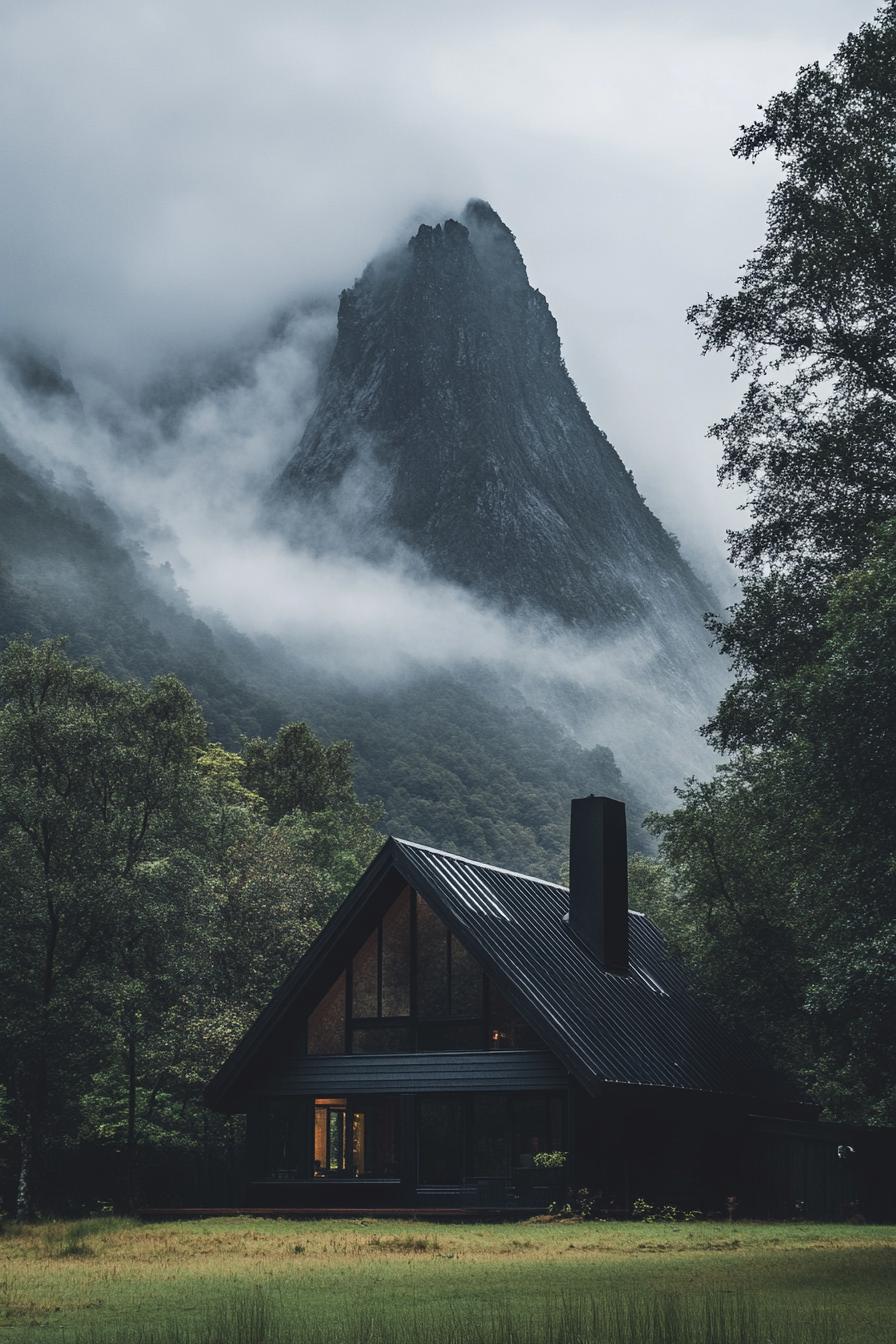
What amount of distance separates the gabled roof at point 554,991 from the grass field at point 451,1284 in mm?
4207

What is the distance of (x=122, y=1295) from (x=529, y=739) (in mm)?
146106

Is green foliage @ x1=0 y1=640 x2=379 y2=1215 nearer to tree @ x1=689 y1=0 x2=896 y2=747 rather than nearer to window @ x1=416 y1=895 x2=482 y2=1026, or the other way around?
window @ x1=416 y1=895 x2=482 y2=1026

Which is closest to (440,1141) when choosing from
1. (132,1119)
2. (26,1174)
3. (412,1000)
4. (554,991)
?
(412,1000)

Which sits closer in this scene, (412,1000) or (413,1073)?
(413,1073)

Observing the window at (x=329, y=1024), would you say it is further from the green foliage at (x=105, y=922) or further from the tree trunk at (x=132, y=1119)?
the tree trunk at (x=132, y=1119)

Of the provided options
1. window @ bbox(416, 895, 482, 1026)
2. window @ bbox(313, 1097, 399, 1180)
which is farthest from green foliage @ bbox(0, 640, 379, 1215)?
window @ bbox(416, 895, 482, 1026)

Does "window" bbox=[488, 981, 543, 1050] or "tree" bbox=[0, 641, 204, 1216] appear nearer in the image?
"window" bbox=[488, 981, 543, 1050]

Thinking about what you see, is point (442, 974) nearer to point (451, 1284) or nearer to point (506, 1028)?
point (506, 1028)

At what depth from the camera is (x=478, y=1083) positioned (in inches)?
1288

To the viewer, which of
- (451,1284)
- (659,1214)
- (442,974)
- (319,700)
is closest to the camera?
(451,1284)

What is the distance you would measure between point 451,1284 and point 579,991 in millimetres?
16420

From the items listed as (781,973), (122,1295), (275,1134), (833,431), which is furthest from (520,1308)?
(781,973)

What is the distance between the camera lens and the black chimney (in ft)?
122

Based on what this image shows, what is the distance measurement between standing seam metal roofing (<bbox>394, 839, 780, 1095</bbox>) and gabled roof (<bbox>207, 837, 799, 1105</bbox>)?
0.04m
